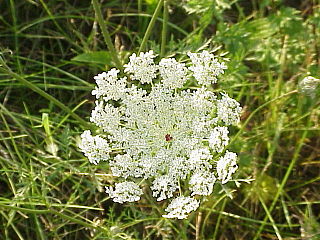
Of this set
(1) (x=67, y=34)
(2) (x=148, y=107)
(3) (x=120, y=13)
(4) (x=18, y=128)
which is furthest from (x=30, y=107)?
(2) (x=148, y=107)

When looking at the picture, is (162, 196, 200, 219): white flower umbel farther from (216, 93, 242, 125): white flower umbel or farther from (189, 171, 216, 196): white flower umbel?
(216, 93, 242, 125): white flower umbel

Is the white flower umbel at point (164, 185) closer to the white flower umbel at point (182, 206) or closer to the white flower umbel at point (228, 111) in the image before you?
the white flower umbel at point (182, 206)

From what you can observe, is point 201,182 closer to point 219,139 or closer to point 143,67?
point 219,139

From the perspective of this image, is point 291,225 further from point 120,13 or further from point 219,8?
point 120,13

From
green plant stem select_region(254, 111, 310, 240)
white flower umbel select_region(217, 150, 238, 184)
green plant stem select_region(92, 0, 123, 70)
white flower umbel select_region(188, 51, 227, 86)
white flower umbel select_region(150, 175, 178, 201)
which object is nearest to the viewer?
white flower umbel select_region(217, 150, 238, 184)

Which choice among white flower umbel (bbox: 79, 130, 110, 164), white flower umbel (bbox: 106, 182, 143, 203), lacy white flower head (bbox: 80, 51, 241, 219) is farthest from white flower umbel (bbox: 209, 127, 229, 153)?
white flower umbel (bbox: 79, 130, 110, 164)
